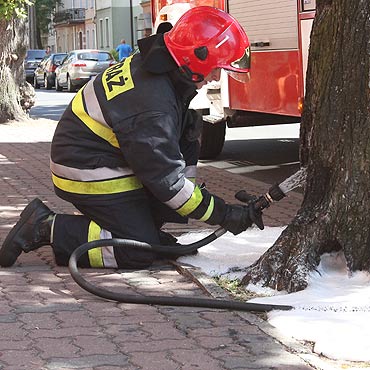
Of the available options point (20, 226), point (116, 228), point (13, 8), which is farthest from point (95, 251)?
point (13, 8)

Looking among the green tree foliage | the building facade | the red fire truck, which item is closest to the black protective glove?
the red fire truck

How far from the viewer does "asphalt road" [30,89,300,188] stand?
437 inches

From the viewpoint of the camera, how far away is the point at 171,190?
5.42 m

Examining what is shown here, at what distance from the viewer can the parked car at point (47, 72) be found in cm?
4044

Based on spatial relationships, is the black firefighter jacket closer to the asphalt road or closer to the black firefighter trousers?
the black firefighter trousers

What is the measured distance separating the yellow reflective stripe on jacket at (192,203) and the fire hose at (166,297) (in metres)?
0.30

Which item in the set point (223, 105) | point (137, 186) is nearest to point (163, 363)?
point (137, 186)

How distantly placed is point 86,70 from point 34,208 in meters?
29.6

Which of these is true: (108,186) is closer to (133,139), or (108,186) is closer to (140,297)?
(133,139)

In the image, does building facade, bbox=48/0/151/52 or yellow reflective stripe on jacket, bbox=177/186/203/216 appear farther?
building facade, bbox=48/0/151/52

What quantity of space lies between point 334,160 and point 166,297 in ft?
3.66

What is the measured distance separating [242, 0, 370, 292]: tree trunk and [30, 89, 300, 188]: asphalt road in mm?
4732

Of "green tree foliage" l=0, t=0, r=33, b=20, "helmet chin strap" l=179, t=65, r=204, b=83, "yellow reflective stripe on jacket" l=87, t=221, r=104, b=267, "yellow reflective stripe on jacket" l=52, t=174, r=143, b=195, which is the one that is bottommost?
"yellow reflective stripe on jacket" l=87, t=221, r=104, b=267

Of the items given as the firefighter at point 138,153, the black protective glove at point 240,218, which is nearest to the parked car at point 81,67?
the firefighter at point 138,153
